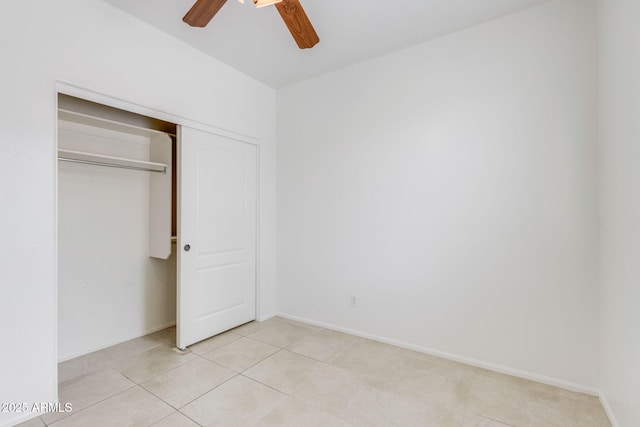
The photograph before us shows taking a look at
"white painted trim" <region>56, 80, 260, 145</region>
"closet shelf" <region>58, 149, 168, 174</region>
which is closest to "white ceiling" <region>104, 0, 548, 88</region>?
"white painted trim" <region>56, 80, 260, 145</region>

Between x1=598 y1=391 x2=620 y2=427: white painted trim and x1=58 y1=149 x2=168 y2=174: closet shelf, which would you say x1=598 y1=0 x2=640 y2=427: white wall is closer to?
x1=598 y1=391 x2=620 y2=427: white painted trim

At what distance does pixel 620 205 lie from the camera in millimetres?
1642

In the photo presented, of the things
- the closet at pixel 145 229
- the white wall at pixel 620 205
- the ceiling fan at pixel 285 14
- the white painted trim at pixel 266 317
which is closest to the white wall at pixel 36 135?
the closet at pixel 145 229

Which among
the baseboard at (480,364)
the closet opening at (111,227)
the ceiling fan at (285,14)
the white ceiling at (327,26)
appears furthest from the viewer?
the closet opening at (111,227)

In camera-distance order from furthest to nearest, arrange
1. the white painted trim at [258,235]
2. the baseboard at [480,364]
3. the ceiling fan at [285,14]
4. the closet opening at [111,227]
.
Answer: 1. the white painted trim at [258,235]
2. the closet opening at [111,227]
3. the baseboard at [480,364]
4. the ceiling fan at [285,14]

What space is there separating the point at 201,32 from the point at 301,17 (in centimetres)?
119

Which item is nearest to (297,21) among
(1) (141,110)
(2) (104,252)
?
(1) (141,110)

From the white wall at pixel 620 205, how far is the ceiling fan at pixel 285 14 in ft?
5.59

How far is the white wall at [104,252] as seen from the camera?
257cm

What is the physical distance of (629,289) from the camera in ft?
4.95

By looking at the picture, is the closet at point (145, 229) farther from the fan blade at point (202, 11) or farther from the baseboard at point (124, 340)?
the fan blade at point (202, 11)

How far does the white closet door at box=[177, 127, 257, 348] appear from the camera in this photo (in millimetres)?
2746

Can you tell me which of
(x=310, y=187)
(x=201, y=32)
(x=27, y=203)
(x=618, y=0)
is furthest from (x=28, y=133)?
(x=618, y=0)

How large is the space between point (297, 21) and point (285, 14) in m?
0.09
